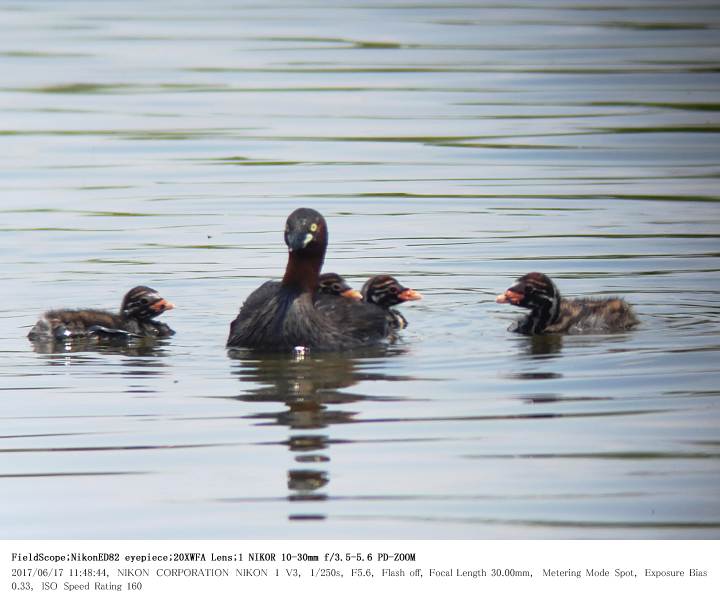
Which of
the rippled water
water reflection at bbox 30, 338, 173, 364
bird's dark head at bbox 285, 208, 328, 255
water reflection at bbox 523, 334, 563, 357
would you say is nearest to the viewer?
the rippled water

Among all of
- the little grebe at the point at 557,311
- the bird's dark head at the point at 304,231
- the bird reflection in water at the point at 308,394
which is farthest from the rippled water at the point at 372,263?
the bird's dark head at the point at 304,231

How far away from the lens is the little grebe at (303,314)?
37.0ft

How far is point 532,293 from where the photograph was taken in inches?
460

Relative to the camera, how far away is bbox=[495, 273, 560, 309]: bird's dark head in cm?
1164

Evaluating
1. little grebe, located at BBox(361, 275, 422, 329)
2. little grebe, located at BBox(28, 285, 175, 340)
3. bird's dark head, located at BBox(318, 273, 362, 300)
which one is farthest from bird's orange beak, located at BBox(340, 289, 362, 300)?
little grebe, located at BBox(28, 285, 175, 340)

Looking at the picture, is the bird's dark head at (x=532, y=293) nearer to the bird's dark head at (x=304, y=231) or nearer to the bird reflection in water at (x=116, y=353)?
the bird's dark head at (x=304, y=231)

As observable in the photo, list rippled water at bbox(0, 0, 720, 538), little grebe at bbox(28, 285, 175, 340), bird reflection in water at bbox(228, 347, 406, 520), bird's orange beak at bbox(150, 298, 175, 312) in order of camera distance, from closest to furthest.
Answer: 1. rippled water at bbox(0, 0, 720, 538)
2. bird reflection in water at bbox(228, 347, 406, 520)
3. little grebe at bbox(28, 285, 175, 340)
4. bird's orange beak at bbox(150, 298, 175, 312)

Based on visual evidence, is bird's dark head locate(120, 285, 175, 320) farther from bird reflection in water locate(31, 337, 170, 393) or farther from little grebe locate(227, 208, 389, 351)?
little grebe locate(227, 208, 389, 351)

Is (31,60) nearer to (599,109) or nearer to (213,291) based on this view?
(599,109)

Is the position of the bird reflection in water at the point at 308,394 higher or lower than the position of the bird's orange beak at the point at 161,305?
lower

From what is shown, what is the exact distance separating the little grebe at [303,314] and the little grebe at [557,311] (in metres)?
0.91

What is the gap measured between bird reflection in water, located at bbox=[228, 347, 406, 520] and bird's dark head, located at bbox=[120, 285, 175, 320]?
2.87 ft

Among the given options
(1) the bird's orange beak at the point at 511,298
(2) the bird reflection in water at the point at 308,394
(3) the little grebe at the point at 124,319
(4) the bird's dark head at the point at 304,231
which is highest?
(4) the bird's dark head at the point at 304,231

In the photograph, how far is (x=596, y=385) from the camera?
9875mm
